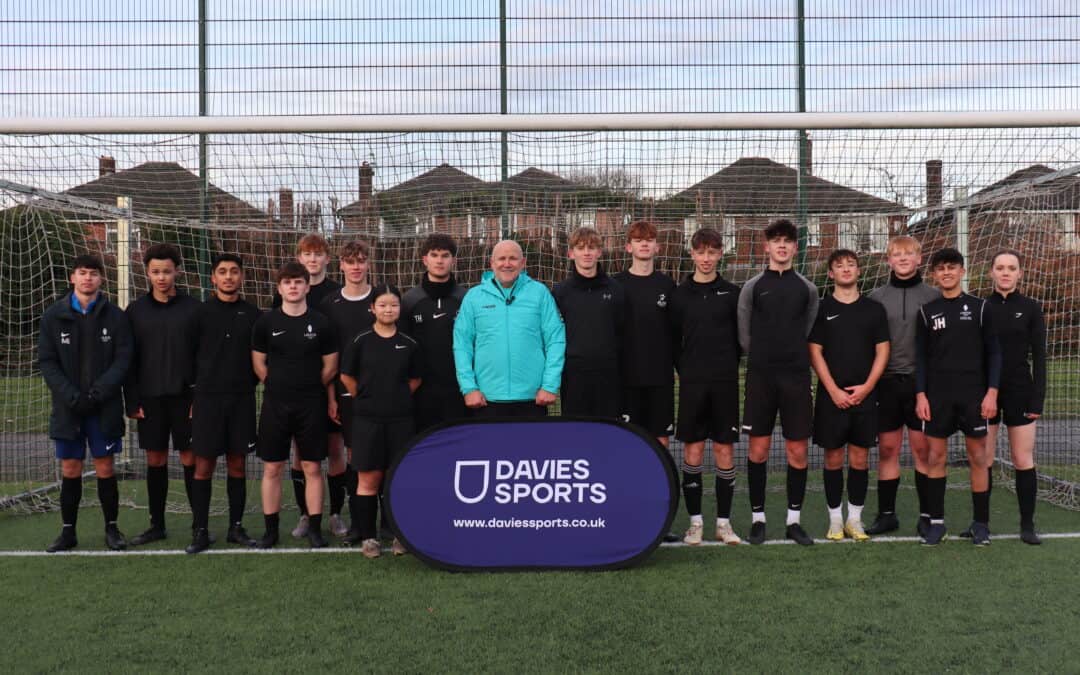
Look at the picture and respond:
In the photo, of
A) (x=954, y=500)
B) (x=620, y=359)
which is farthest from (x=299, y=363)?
(x=954, y=500)

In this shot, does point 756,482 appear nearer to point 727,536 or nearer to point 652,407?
point 727,536

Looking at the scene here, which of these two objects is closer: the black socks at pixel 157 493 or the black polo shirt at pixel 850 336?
the black polo shirt at pixel 850 336

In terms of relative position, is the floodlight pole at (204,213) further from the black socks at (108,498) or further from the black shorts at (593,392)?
the black shorts at (593,392)

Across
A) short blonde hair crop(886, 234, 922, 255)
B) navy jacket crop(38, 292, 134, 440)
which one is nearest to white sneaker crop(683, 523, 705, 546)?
short blonde hair crop(886, 234, 922, 255)

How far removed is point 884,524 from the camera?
5.39 metres

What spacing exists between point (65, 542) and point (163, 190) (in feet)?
9.73

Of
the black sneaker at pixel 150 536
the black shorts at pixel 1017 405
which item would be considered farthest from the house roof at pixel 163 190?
the black shorts at pixel 1017 405

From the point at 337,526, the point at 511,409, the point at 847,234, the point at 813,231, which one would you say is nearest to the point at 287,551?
the point at 337,526

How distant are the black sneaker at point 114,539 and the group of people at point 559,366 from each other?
2 cm

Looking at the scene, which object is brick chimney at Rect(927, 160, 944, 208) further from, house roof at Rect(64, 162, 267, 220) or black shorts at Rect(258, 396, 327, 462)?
house roof at Rect(64, 162, 267, 220)

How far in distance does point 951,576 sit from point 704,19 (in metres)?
6.21

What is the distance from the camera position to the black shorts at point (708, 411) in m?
4.93

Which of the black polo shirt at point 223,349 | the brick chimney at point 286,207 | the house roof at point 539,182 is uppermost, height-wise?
the house roof at point 539,182

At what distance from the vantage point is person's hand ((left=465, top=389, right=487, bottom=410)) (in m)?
4.71
